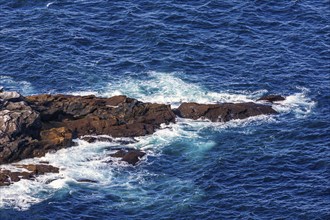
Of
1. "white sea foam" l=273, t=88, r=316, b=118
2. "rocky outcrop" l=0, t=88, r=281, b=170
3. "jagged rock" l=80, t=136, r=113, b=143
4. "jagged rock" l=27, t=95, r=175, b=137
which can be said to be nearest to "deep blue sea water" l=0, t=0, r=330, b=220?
"white sea foam" l=273, t=88, r=316, b=118

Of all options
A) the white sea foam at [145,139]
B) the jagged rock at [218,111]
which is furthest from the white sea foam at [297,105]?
the jagged rock at [218,111]

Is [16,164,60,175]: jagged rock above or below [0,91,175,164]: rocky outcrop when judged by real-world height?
below

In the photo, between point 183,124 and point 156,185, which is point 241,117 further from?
point 156,185

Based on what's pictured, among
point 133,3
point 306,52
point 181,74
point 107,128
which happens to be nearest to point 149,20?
point 133,3

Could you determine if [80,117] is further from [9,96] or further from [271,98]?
[271,98]

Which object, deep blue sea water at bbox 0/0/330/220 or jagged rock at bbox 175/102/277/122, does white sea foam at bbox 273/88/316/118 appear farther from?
jagged rock at bbox 175/102/277/122
